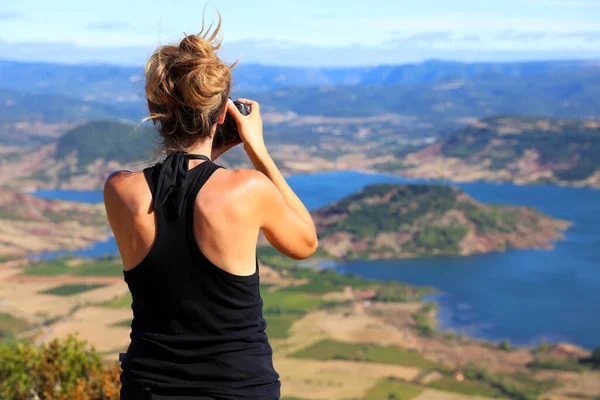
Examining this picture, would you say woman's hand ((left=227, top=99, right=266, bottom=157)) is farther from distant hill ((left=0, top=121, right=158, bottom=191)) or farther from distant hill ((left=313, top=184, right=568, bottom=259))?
distant hill ((left=0, top=121, right=158, bottom=191))

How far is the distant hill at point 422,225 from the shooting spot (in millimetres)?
88312

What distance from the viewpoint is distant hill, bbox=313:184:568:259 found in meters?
88.3

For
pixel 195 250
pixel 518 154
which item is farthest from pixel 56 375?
pixel 518 154

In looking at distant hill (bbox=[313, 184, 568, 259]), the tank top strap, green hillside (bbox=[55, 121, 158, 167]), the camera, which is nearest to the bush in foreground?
the camera

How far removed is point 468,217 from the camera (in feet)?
302

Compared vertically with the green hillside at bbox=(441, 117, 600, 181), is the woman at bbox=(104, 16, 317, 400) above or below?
below

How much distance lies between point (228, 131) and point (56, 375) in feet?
20.2

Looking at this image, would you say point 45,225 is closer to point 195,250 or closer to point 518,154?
point 518,154

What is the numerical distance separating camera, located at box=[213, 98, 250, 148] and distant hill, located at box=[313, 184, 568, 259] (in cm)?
8315

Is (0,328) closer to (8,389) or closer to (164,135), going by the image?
(8,389)

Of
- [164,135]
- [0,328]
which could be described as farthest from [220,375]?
[0,328]

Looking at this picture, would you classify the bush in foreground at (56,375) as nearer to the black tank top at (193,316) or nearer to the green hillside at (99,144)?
the black tank top at (193,316)

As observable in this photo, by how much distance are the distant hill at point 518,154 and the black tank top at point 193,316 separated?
132074 millimetres

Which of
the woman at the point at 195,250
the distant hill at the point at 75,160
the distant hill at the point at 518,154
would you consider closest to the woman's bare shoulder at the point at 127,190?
the woman at the point at 195,250
